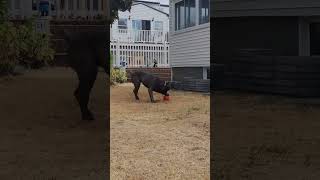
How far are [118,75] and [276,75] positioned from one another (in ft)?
19.8

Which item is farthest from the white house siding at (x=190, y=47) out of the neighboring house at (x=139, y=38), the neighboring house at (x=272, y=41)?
the neighboring house at (x=272, y=41)

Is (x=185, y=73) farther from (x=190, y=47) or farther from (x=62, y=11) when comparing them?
(x=62, y=11)

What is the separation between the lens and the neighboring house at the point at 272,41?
381 inches

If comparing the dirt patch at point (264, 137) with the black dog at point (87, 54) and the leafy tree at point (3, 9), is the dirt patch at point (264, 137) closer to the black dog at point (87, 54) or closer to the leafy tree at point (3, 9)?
the black dog at point (87, 54)

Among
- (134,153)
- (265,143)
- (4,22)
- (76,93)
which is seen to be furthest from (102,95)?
(265,143)

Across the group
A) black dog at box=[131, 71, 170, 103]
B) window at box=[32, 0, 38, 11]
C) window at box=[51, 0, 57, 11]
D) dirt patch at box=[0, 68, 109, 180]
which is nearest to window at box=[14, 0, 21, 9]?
window at box=[32, 0, 38, 11]

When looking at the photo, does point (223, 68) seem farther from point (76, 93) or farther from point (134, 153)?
point (76, 93)

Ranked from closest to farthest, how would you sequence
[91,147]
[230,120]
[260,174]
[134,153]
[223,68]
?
1. [91,147]
2. [260,174]
3. [134,153]
4. [230,120]
5. [223,68]

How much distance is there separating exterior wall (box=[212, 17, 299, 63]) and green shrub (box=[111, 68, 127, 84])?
621 centimetres

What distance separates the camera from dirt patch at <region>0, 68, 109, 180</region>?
4242mm

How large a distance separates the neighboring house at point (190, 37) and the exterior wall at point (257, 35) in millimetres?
2975

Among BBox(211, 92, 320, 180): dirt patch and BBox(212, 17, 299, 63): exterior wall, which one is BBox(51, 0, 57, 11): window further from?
BBox(212, 17, 299, 63): exterior wall

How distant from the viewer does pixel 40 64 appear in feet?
14.1

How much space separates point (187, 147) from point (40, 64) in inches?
78.4
